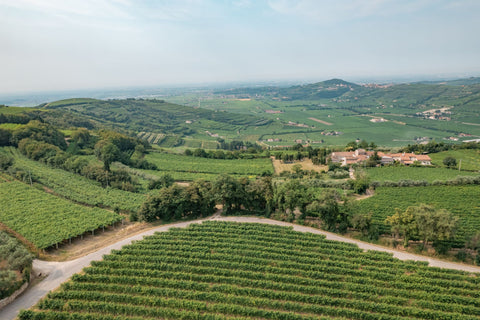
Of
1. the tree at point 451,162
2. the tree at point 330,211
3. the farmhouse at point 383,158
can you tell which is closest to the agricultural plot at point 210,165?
the farmhouse at point 383,158

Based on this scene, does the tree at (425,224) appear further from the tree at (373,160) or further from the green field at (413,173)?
the tree at (373,160)

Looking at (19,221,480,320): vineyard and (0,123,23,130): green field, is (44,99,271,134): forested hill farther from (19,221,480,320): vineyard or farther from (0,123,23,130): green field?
(19,221,480,320): vineyard

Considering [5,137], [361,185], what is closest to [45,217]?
[361,185]

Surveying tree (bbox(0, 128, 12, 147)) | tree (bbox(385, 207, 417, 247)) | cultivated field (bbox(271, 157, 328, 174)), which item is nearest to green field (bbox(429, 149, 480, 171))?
cultivated field (bbox(271, 157, 328, 174))

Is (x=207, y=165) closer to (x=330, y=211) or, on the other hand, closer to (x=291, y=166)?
(x=291, y=166)

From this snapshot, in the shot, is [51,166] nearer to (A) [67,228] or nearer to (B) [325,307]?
(A) [67,228]

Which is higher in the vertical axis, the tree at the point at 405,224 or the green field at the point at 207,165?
the tree at the point at 405,224

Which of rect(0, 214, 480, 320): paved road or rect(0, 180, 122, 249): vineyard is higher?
rect(0, 180, 122, 249): vineyard
